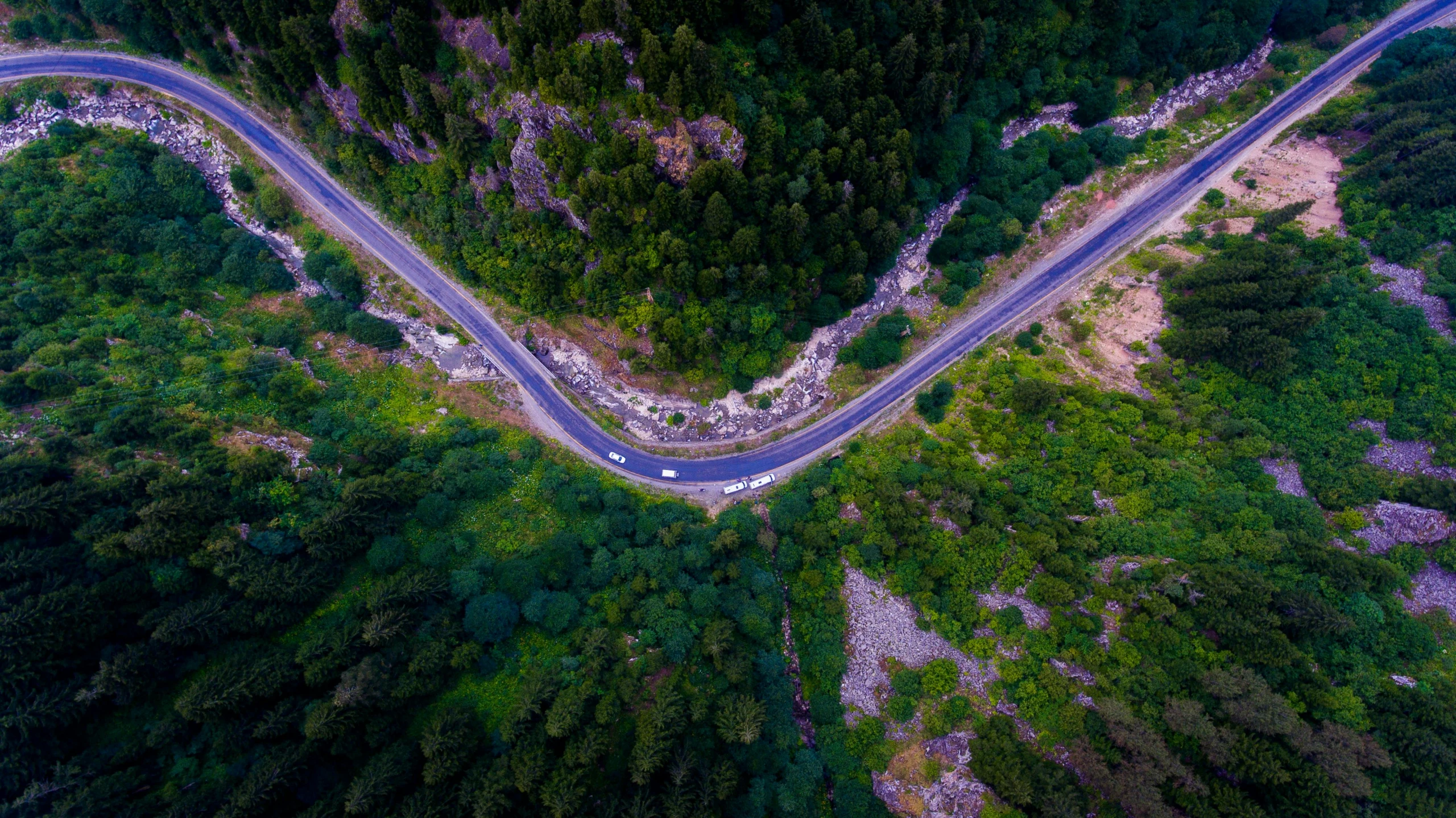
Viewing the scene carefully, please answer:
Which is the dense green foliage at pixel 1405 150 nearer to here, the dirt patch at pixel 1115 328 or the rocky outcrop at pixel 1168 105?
the rocky outcrop at pixel 1168 105

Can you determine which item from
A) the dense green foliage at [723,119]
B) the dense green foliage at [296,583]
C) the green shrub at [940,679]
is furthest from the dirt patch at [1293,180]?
the dense green foliage at [296,583]

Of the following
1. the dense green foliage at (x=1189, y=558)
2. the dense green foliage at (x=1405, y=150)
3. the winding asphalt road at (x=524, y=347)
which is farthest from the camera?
the winding asphalt road at (x=524, y=347)

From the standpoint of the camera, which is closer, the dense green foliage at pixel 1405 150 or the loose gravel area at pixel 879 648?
the loose gravel area at pixel 879 648

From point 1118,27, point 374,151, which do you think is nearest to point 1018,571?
point 1118,27

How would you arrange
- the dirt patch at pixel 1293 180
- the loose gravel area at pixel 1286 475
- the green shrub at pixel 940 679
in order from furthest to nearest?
the dirt patch at pixel 1293 180 < the loose gravel area at pixel 1286 475 < the green shrub at pixel 940 679

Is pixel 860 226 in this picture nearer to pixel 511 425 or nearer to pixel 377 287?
pixel 511 425

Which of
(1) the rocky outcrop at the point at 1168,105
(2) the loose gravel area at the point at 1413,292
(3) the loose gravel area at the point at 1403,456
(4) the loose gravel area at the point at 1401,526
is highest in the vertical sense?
(1) the rocky outcrop at the point at 1168,105

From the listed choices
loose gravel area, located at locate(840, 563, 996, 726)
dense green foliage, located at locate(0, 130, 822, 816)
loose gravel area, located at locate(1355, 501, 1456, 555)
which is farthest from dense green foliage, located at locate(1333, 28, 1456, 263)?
dense green foliage, located at locate(0, 130, 822, 816)

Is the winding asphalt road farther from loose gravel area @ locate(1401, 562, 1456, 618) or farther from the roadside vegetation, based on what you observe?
loose gravel area @ locate(1401, 562, 1456, 618)
